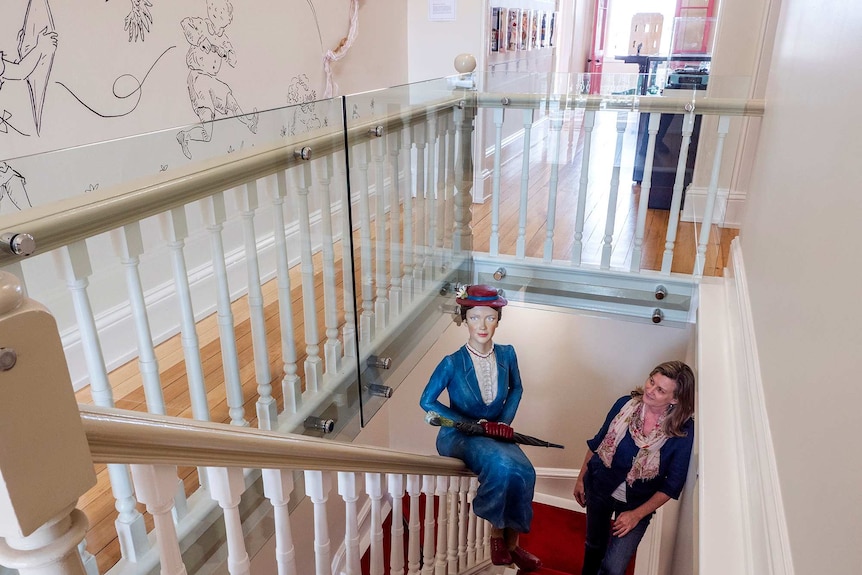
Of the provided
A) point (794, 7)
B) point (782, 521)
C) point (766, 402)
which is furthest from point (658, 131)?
point (782, 521)

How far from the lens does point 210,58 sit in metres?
2.62

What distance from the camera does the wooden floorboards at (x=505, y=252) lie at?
1.51 meters

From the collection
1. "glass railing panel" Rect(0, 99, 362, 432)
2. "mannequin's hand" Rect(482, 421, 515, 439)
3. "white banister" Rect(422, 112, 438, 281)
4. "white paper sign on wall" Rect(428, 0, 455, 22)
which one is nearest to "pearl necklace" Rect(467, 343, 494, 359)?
"mannequin's hand" Rect(482, 421, 515, 439)

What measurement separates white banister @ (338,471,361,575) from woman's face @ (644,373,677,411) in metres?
1.46

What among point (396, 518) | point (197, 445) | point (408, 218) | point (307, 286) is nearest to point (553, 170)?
point (408, 218)

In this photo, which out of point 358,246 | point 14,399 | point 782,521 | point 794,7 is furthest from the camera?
point 358,246

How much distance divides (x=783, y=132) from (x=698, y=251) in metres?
1.23

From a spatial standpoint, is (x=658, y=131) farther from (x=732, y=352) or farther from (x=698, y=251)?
(x=732, y=352)

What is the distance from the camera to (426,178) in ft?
9.04

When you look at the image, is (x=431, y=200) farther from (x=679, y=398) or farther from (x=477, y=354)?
(x=679, y=398)

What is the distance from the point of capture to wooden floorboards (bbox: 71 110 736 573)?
4.95ft

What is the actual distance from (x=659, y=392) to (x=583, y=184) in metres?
1.13

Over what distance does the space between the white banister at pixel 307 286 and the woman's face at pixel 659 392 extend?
1.31 metres

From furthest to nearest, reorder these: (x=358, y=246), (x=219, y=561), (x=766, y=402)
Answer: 1. (x=358, y=246)
2. (x=219, y=561)
3. (x=766, y=402)
